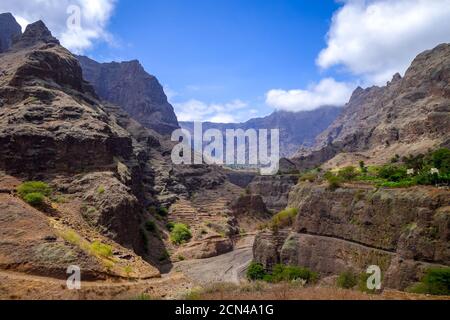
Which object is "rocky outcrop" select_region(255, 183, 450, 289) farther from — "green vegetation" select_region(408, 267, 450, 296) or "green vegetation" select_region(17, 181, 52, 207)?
"green vegetation" select_region(17, 181, 52, 207)

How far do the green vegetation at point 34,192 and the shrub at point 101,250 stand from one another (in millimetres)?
6348

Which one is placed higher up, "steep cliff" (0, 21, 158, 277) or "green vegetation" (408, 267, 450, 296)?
"steep cliff" (0, 21, 158, 277)

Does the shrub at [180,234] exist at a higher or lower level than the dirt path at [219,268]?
higher

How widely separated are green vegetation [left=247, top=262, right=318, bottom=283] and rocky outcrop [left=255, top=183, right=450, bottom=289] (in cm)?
96

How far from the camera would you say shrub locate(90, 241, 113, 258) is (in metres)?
33.6

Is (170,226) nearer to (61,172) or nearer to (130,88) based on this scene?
(61,172)

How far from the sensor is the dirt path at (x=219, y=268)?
1816 inches

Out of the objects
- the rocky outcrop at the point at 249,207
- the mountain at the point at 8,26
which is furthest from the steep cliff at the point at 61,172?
the mountain at the point at 8,26

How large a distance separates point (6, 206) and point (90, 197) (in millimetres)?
10850

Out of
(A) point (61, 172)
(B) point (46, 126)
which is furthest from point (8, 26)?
(A) point (61, 172)

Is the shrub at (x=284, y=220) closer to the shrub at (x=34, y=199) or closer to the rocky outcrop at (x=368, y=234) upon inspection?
the rocky outcrop at (x=368, y=234)

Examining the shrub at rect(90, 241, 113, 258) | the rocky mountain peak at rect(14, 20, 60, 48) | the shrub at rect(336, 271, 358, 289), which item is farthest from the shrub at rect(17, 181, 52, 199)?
the rocky mountain peak at rect(14, 20, 60, 48)

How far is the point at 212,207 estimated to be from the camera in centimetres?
8244
